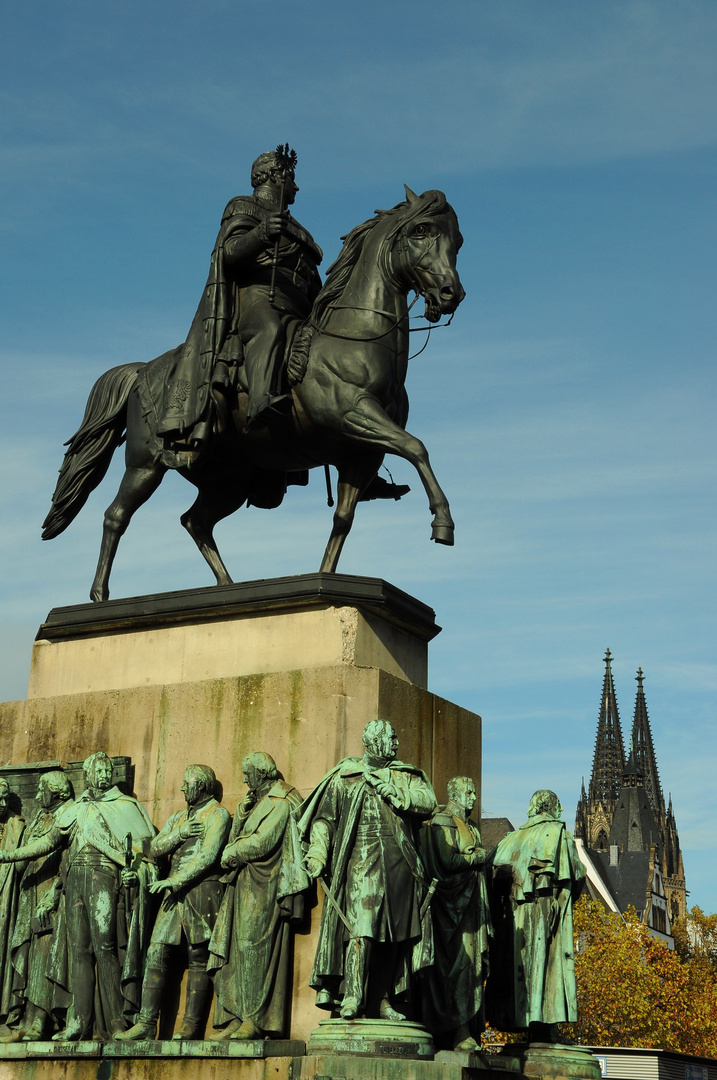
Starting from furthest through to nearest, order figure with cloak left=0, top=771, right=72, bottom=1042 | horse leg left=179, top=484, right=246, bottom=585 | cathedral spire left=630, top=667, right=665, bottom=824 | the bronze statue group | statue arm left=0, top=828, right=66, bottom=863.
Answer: cathedral spire left=630, top=667, right=665, bottom=824 → horse leg left=179, top=484, right=246, bottom=585 → statue arm left=0, top=828, right=66, bottom=863 → figure with cloak left=0, top=771, right=72, bottom=1042 → the bronze statue group

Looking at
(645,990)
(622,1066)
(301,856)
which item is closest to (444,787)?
(301,856)

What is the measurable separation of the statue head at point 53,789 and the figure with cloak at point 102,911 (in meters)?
0.41

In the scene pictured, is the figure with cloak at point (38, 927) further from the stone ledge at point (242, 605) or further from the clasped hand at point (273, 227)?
the clasped hand at point (273, 227)

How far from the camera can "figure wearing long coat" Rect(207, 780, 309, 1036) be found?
1073cm

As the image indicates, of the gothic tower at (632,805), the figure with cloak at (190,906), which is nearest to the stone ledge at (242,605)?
the figure with cloak at (190,906)

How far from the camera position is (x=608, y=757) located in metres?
151

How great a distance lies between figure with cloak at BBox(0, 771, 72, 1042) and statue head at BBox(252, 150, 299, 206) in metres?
6.06

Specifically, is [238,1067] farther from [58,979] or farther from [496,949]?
[496,949]

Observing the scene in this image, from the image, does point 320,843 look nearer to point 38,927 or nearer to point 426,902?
point 426,902

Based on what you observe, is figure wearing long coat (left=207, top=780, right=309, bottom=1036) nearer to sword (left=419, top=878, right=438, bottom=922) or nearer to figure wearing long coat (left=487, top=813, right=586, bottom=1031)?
sword (left=419, top=878, right=438, bottom=922)

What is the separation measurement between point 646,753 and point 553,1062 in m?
142

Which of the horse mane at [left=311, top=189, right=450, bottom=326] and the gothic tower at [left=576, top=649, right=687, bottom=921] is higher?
the gothic tower at [left=576, top=649, right=687, bottom=921]

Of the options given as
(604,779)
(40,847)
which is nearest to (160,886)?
(40,847)

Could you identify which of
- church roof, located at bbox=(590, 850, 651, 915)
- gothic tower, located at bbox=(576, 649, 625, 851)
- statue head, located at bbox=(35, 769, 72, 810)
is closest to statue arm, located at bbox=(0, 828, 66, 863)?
statue head, located at bbox=(35, 769, 72, 810)
